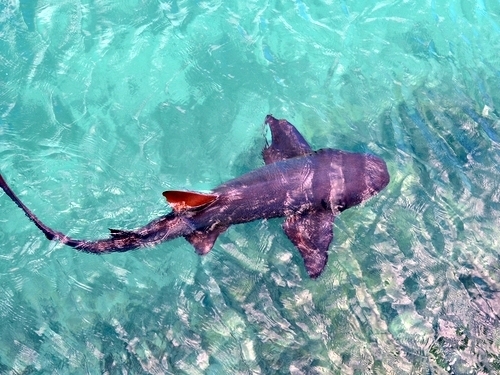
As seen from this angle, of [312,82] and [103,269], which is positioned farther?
[312,82]

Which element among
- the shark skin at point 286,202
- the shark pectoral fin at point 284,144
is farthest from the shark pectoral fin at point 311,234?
the shark pectoral fin at point 284,144

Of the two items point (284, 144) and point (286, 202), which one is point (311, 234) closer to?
point (286, 202)

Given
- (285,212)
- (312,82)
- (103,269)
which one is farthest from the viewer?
(312,82)

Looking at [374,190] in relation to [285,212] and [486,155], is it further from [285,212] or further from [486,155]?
[486,155]

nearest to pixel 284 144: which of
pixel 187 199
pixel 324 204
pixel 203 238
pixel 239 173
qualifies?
pixel 239 173

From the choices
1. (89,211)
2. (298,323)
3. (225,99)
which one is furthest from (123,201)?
(298,323)

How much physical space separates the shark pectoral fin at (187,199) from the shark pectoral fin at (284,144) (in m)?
1.86

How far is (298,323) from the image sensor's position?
304 inches

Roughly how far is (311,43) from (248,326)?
643cm

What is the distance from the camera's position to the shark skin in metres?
6.80

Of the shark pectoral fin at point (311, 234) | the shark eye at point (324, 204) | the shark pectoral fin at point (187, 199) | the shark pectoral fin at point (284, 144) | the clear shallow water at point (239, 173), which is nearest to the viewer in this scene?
the shark pectoral fin at point (187, 199)

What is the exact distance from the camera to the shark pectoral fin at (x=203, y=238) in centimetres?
720

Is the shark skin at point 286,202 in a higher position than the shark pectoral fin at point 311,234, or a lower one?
higher

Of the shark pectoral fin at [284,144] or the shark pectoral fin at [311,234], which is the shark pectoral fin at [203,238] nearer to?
the shark pectoral fin at [311,234]
